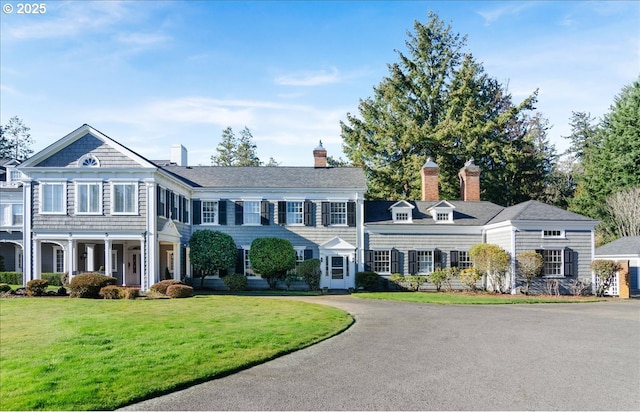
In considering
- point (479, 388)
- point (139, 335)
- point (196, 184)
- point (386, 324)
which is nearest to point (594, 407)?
point (479, 388)

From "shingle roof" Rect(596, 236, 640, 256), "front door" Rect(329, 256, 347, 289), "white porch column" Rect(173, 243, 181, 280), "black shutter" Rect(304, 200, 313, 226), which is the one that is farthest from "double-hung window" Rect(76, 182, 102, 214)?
"shingle roof" Rect(596, 236, 640, 256)

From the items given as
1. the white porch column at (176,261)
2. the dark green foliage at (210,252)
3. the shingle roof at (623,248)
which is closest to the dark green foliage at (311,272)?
the dark green foliage at (210,252)

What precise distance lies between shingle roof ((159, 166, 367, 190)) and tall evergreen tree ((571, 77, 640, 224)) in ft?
73.4

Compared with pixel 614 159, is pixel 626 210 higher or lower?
lower

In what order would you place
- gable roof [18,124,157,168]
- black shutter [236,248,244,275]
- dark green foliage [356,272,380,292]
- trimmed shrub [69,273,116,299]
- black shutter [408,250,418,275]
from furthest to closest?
black shutter [408,250,418,275]
black shutter [236,248,244,275]
dark green foliage [356,272,380,292]
gable roof [18,124,157,168]
trimmed shrub [69,273,116,299]

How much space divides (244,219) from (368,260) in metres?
7.27

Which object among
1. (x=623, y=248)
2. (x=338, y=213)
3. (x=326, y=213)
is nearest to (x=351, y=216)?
(x=338, y=213)

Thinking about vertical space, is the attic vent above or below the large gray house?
above

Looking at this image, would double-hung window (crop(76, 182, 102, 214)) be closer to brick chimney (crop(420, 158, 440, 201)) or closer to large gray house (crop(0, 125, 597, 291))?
large gray house (crop(0, 125, 597, 291))

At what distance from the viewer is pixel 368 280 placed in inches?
1141

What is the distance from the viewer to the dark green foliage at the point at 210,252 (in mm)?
28281

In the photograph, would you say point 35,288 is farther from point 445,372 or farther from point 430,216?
point 430,216

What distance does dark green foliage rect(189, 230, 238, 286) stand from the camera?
28.3m

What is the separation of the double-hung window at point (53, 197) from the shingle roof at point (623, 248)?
30.2m
